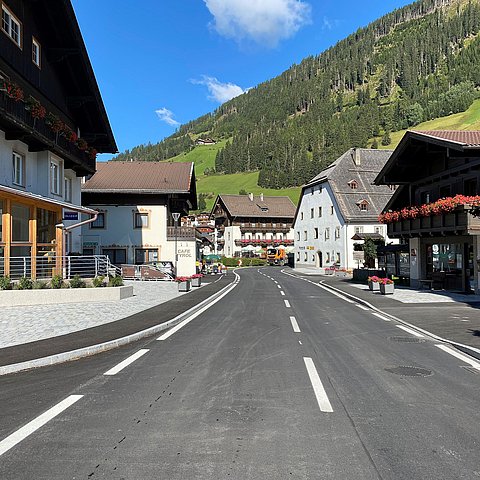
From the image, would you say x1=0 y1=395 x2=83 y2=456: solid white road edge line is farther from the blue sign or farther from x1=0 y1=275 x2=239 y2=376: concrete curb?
the blue sign

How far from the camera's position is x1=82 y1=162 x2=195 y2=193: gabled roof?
3909 centimetres

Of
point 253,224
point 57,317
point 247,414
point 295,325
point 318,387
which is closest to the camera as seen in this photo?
point 247,414

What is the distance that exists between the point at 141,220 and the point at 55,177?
50.8 ft

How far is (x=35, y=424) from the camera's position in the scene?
5289 mm

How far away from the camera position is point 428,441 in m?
4.88

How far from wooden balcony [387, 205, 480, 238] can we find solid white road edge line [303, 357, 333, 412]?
14.0m

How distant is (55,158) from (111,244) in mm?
16518

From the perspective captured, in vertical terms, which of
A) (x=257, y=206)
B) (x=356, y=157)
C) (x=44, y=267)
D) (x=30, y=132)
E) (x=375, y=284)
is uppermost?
(x=356, y=157)

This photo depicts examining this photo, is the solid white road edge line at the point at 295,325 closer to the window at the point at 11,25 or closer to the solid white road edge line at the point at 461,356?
the solid white road edge line at the point at 461,356

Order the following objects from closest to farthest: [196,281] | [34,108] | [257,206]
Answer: [34,108]
[196,281]
[257,206]

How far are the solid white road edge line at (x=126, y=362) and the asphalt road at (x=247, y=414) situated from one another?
0.19 ft

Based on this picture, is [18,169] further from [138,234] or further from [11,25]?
[138,234]

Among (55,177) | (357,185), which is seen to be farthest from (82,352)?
(357,185)

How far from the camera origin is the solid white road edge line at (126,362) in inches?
307
